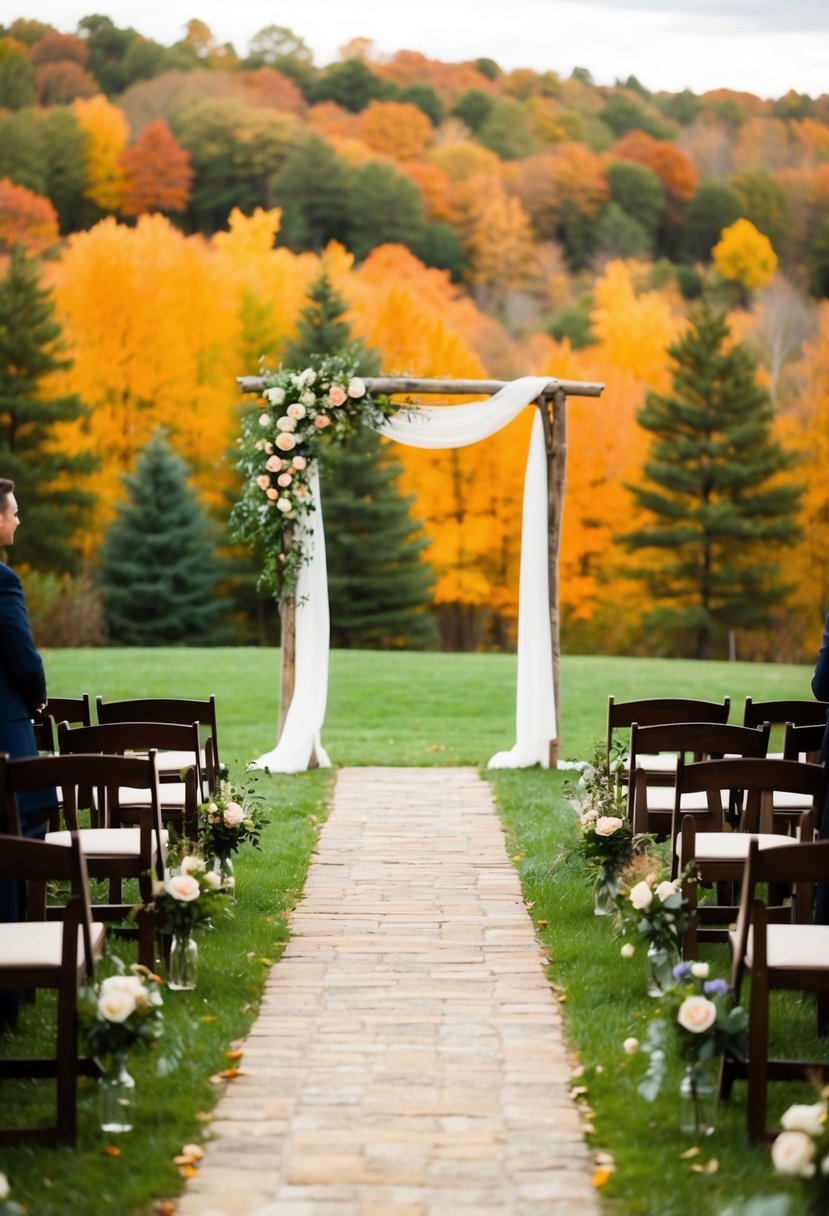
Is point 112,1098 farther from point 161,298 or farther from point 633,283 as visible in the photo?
point 633,283

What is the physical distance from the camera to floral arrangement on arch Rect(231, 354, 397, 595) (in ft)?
35.2

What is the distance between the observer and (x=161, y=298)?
1183 inches

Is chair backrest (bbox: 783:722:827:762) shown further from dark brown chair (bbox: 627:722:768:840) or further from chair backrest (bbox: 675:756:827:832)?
chair backrest (bbox: 675:756:827:832)

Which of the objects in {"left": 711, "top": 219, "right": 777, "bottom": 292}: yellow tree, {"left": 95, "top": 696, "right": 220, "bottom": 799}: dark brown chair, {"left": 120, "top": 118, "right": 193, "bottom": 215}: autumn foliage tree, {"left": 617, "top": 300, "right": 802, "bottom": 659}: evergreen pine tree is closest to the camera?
{"left": 95, "top": 696, "right": 220, "bottom": 799}: dark brown chair

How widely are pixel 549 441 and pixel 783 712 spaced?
448 centimetres

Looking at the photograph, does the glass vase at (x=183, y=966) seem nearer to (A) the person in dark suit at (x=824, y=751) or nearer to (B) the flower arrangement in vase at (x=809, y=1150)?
(A) the person in dark suit at (x=824, y=751)

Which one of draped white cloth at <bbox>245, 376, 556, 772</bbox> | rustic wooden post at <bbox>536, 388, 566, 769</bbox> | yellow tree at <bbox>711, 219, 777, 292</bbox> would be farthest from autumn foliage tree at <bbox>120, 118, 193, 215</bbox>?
rustic wooden post at <bbox>536, 388, 566, 769</bbox>

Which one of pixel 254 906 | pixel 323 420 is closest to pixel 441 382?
pixel 323 420

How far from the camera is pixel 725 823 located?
681 centimetres

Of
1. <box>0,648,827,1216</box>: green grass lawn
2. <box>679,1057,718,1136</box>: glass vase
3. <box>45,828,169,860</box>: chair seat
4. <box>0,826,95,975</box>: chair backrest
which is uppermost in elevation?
<box>0,826,95,975</box>: chair backrest

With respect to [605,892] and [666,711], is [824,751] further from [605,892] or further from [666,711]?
[666,711]

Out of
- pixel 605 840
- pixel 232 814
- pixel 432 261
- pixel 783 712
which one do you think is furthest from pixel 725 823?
pixel 432 261

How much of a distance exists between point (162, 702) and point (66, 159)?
114 ft

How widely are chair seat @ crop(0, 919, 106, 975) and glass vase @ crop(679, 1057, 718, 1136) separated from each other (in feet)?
5.96
